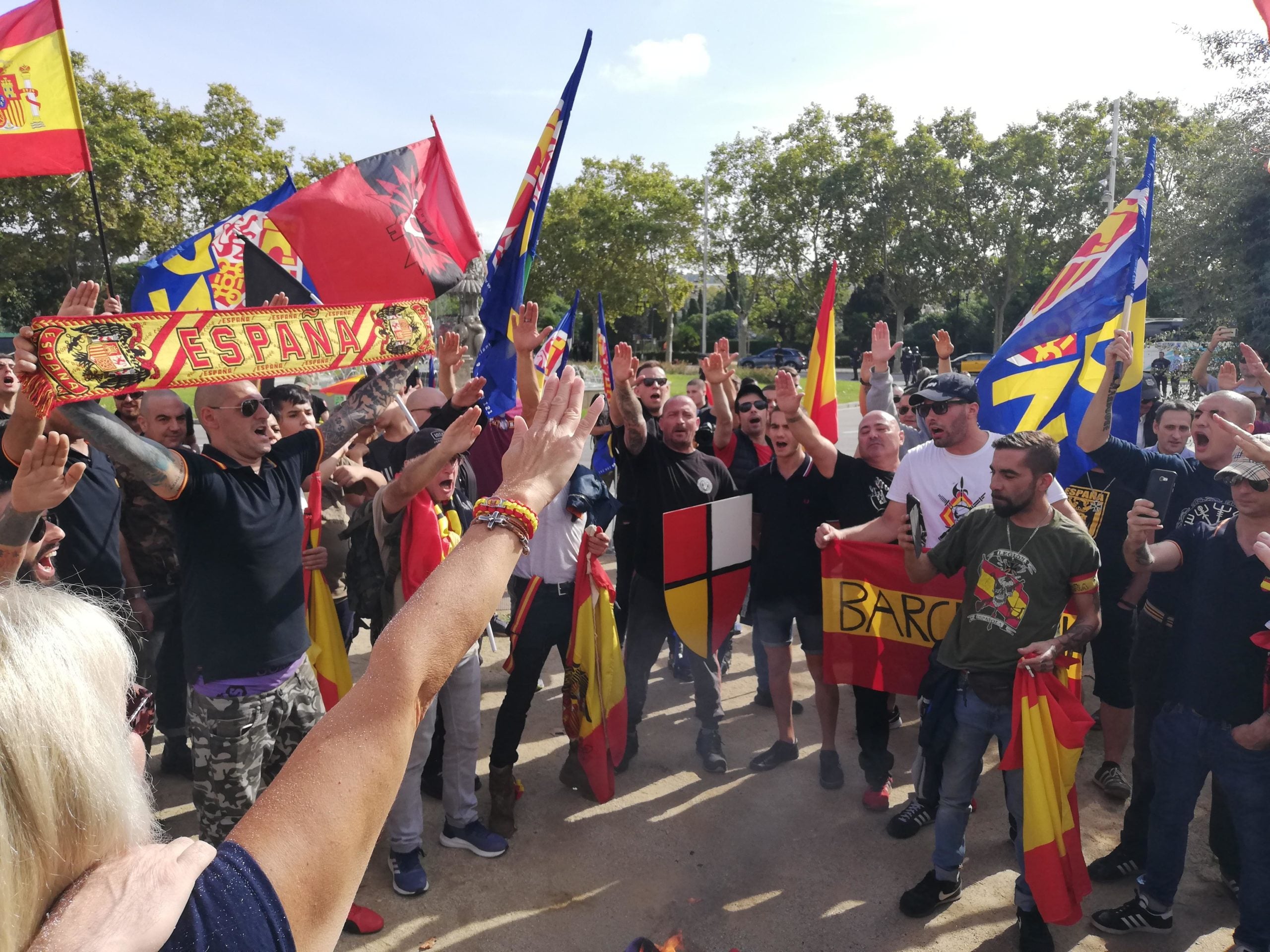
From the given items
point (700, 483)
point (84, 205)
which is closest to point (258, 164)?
point (84, 205)

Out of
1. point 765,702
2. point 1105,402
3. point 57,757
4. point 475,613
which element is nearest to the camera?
point 57,757

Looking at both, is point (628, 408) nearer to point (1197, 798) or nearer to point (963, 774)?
point (963, 774)

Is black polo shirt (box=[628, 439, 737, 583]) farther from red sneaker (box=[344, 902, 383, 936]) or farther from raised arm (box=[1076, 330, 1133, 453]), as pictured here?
red sneaker (box=[344, 902, 383, 936])

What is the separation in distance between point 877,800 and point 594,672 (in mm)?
1602

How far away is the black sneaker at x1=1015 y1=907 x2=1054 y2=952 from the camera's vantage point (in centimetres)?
317

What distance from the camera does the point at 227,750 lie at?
3.10 meters

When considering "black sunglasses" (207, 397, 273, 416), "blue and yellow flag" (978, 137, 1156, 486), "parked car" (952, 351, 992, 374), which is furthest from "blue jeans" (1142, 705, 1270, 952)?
"parked car" (952, 351, 992, 374)

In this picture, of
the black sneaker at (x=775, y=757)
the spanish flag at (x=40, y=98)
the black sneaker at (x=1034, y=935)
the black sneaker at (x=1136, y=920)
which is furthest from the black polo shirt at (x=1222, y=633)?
the spanish flag at (x=40, y=98)

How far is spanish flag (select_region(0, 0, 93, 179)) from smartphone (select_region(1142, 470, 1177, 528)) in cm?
551

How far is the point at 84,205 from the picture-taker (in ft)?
69.5

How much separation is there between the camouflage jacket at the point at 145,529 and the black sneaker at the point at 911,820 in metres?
4.04

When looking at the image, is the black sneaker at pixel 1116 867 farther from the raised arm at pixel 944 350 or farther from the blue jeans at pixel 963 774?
the raised arm at pixel 944 350

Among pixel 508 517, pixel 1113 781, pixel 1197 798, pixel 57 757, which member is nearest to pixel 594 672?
pixel 1197 798

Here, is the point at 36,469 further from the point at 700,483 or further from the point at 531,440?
the point at 700,483
